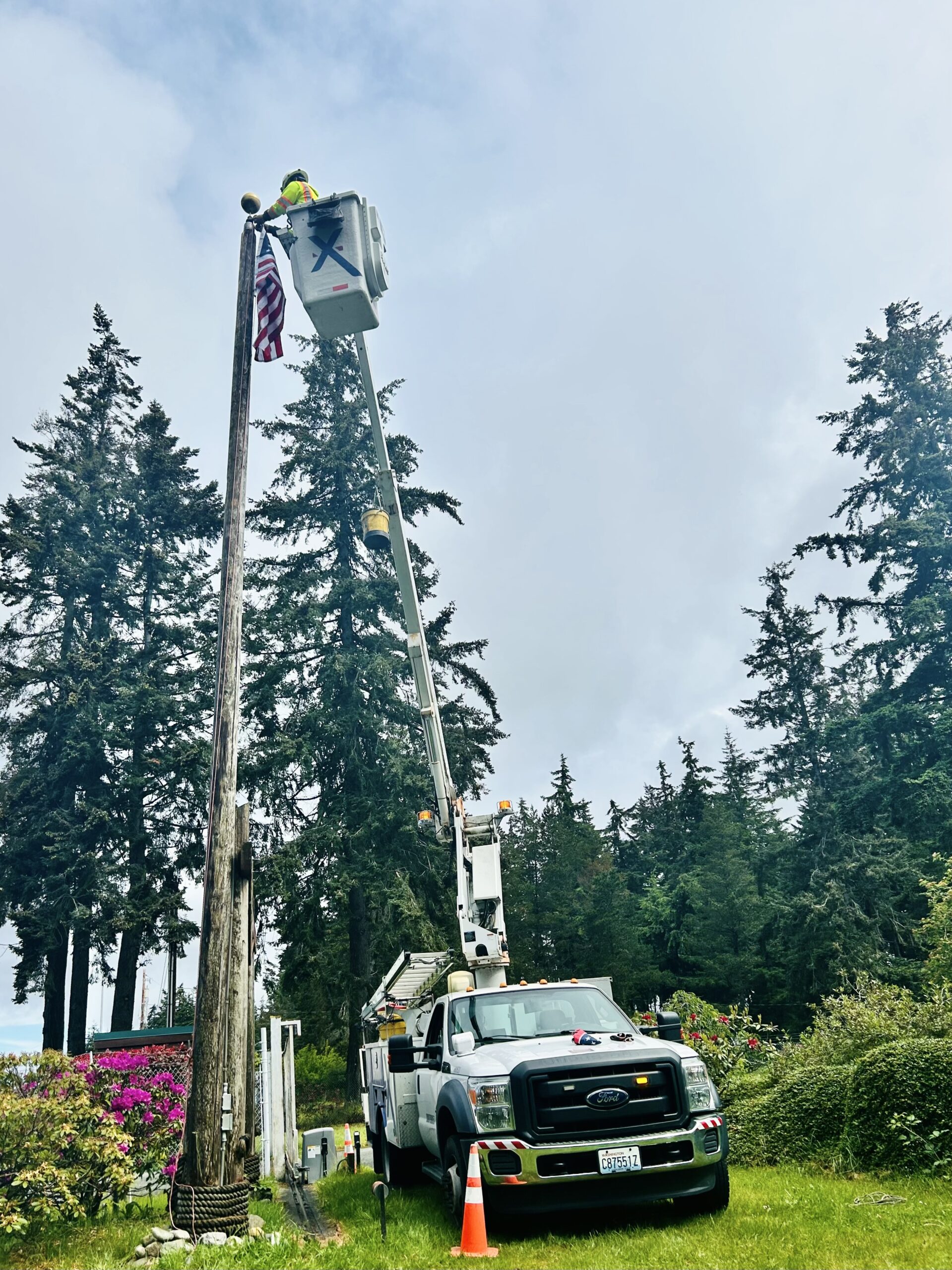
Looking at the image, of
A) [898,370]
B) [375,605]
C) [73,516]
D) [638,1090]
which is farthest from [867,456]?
[638,1090]

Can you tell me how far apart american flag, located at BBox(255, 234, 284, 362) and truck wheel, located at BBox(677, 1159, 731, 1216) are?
8.92 meters

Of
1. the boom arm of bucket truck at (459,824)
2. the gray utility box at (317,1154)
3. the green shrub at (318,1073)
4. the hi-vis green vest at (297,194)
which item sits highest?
the hi-vis green vest at (297,194)

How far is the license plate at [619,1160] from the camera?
600 cm

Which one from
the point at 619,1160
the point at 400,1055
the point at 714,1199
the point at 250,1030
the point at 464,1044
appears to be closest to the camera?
the point at 619,1160

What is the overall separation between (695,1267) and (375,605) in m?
25.8

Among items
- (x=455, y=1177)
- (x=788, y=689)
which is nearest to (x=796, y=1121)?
(x=455, y=1177)

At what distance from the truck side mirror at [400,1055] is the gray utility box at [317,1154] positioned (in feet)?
16.1

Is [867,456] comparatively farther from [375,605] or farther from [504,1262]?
[504,1262]

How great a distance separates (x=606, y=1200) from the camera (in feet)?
19.7

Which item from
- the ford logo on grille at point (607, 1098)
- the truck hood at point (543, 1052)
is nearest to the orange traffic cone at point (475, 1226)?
the truck hood at point (543, 1052)

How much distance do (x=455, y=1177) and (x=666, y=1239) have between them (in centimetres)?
160

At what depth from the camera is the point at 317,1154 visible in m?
11.5

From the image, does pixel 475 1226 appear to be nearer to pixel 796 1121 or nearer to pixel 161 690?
pixel 796 1121

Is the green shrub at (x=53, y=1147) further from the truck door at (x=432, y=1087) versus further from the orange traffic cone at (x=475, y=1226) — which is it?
the orange traffic cone at (x=475, y=1226)
